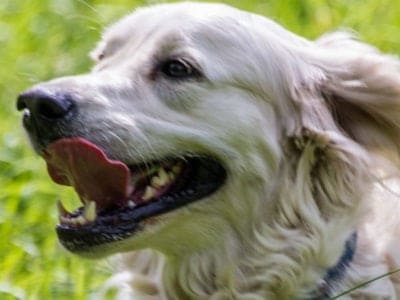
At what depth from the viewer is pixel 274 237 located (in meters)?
5.20

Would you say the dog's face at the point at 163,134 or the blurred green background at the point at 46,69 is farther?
the blurred green background at the point at 46,69

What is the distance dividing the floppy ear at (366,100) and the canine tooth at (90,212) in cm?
94

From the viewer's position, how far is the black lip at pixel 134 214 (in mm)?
4973

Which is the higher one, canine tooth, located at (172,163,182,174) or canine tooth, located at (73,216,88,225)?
canine tooth, located at (172,163,182,174)

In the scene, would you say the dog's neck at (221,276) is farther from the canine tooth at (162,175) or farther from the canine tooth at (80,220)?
the canine tooth at (80,220)

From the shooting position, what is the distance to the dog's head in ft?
16.4

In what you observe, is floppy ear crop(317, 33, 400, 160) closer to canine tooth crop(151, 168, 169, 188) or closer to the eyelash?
the eyelash

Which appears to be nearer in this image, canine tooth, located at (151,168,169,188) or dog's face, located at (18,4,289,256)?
dog's face, located at (18,4,289,256)

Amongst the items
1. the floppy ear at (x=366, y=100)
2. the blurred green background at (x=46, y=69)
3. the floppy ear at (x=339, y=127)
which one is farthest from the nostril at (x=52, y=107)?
the blurred green background at (x=46, y=69)

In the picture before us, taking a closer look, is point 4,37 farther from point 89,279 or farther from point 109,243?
point 109,243

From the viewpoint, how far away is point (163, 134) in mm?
5074

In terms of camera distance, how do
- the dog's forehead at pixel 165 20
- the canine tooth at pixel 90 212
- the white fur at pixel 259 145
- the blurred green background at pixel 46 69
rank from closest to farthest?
the canine tooth at pixel 90 212, the white fur at pixel 259 145, the dog's forehead at pixel 165 20, the blurred green background at pixel 46 69

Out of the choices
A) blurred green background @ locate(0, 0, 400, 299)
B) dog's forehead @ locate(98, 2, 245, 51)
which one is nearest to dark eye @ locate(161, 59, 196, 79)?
dog's forehead @ locate(98, 2, 245, 51)

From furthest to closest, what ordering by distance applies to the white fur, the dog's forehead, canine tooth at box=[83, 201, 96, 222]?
the dog's forehead → the white fur → canine tooth at box=[83, 201, 96, 222]
